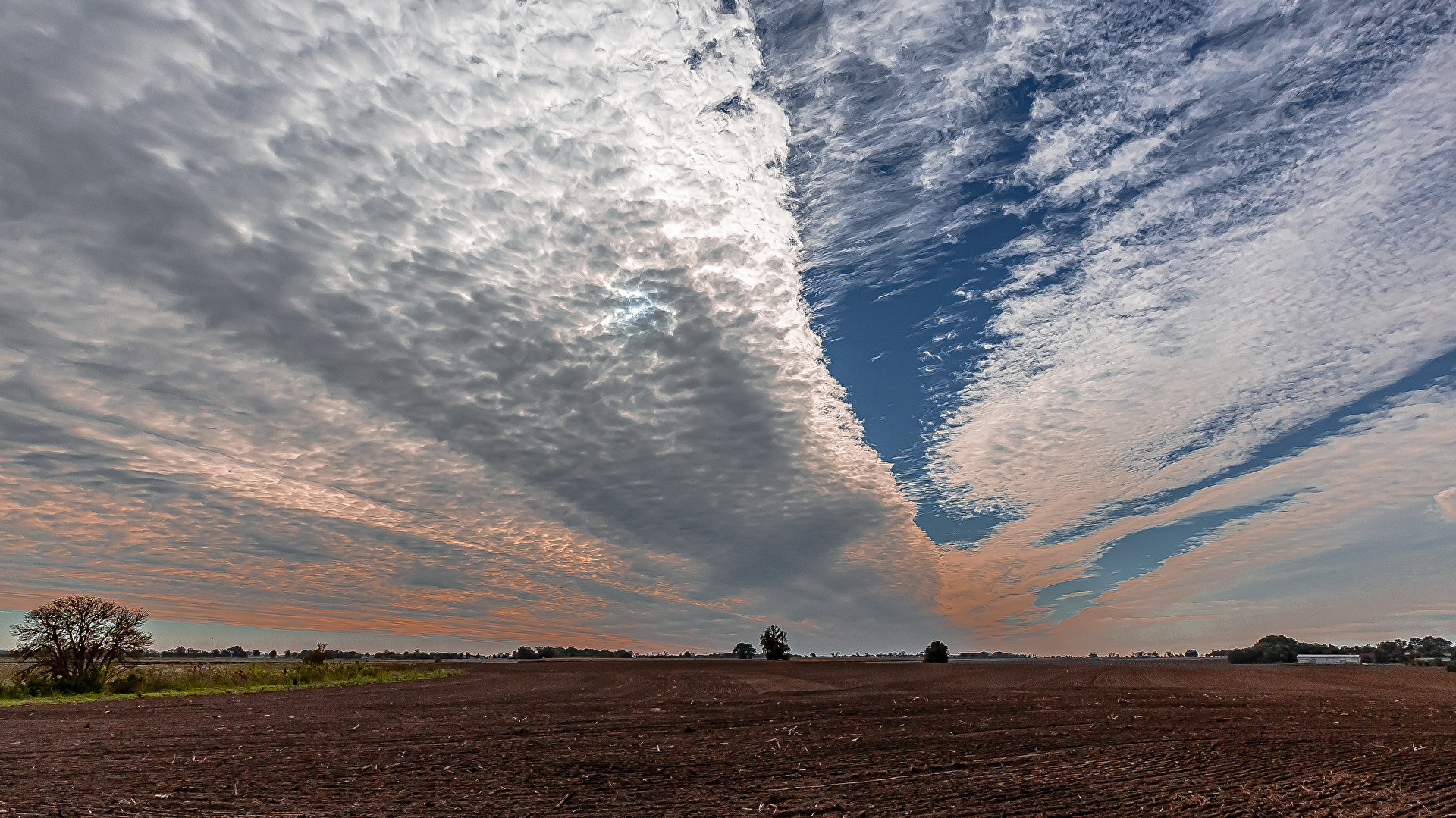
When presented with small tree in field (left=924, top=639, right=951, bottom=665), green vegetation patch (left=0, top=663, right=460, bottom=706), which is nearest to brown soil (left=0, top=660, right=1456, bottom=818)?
green vegetation patch (left=0, top=663, right=460, bottom=706)

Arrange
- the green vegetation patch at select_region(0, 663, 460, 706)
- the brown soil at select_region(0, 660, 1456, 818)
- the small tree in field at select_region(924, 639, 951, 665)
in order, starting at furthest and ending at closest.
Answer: the small tree in field at select_region(924, 639, 951, 665) < the green vegetation patch at select_region(0, 663, 460, 706) < the brown soil at select_region(0, 660, 1456, 818)

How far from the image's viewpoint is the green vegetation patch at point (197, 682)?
101 ft

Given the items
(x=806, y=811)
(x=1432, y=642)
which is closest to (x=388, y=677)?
(x=806, y=811)

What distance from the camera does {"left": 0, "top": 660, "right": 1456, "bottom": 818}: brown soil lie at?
35.2 feet

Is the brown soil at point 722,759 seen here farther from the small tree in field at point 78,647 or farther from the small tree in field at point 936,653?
the small tree in field at point 936,653

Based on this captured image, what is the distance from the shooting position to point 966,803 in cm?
1060

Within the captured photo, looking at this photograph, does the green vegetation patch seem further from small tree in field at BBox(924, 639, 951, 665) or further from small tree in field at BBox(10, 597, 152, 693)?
small tree in field at BBox(924, 639, 951, 665)

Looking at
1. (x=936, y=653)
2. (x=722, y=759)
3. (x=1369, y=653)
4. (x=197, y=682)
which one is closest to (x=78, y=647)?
(x=197, y=682)

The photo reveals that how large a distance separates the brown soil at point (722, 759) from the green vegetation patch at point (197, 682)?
516cm

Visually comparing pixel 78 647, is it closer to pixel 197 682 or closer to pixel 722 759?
pixel 197 682

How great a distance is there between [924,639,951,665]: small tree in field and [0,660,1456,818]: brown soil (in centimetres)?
9265

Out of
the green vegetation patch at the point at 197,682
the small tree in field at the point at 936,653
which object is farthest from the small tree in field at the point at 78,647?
the small tree in field at the point at 936,653

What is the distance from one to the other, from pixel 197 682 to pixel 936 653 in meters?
106

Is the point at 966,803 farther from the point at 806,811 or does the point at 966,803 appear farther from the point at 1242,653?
the point at 1242,653
